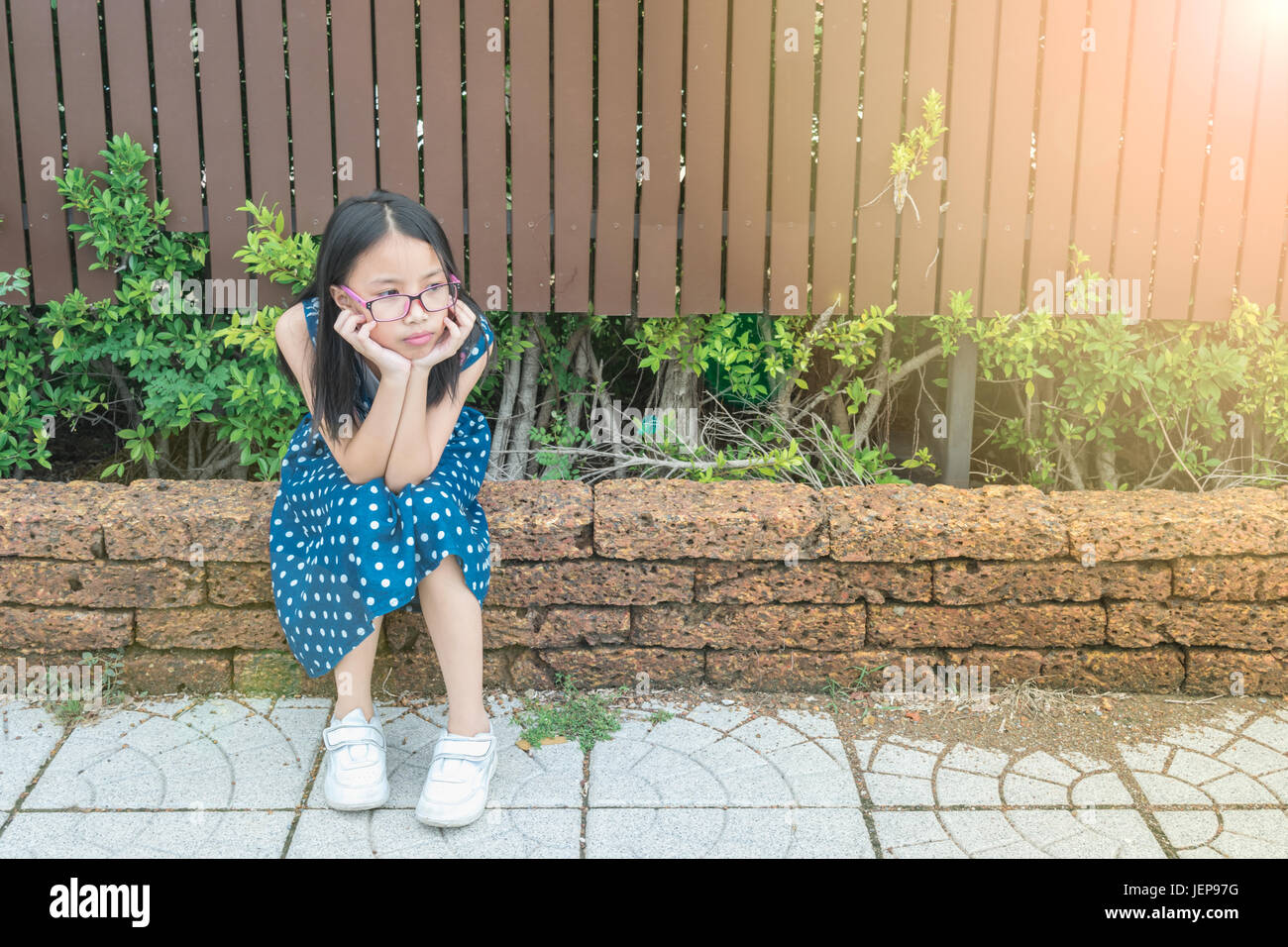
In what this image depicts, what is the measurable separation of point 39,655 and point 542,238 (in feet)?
6.55

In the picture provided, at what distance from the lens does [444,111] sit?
3.67m

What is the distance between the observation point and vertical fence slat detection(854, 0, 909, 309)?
3635mm

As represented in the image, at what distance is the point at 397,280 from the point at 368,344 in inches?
6.9

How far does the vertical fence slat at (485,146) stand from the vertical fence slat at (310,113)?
0.46 metres

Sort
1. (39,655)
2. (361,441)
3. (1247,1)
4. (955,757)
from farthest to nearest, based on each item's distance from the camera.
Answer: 1. (1247,1)
2. (39,655)
3. (955,757)
4. (361,441)

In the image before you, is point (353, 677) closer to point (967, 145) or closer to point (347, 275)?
point (347, 275)

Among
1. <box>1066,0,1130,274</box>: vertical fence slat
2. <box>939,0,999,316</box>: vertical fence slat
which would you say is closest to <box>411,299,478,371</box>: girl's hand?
<box>939,0,999,316</box>: vertical fence slat

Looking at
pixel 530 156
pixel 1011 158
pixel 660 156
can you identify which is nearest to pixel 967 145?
pixel 1011 158

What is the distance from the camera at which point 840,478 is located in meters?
3.95

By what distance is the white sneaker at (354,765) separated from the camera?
111 inches

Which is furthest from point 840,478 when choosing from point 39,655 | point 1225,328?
point 39,655

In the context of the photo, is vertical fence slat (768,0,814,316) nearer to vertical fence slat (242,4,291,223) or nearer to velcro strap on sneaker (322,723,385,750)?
vertical fence slat (242,4,291,223)
